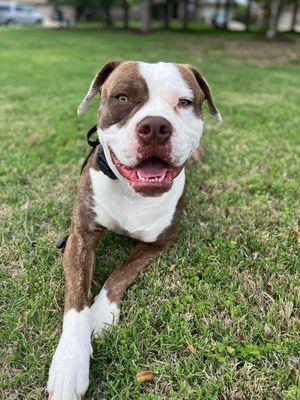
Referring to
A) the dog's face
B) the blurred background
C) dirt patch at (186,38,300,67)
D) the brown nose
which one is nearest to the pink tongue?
the dog's face

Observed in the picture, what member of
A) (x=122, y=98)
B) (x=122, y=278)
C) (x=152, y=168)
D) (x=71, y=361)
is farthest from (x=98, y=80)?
(x=71, y=361)

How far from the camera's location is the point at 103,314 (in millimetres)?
2334

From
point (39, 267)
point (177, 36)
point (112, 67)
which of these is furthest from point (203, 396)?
Result: point (177, 36)

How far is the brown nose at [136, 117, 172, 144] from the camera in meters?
2.24

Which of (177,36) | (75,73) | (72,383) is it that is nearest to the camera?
(72,383)

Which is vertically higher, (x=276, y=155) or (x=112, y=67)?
(x=112, y=67)

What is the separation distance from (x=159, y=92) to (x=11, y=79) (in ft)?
24.1

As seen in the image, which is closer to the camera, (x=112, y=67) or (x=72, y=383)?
(x=72, y=383)

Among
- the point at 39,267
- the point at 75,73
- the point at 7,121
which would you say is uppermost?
the point at 39,267

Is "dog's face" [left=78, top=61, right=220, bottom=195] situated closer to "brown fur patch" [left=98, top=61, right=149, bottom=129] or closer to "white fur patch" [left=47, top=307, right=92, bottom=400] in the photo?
"brown fur patch" [left=98, top=61, right=149, bottom=129]

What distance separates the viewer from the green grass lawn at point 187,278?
2014mm

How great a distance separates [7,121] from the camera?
5746 mm

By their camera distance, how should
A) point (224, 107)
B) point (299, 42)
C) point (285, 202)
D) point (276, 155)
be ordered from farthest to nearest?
point (299, 42), point (224, 107), point (276, 155), point (285, 202)

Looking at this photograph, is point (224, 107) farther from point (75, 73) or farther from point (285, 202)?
point (75, 73)
